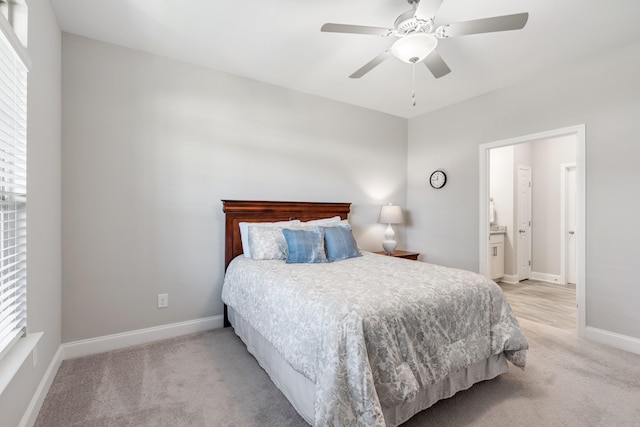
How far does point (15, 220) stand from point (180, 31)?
1.83 m

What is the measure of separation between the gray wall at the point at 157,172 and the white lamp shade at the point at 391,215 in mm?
1074

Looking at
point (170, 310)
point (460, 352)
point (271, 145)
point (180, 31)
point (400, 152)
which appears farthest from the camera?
point (400, 152)

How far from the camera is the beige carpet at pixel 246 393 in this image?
1.70 metres

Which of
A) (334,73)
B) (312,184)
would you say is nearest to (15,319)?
(312,184)

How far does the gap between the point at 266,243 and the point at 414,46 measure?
6.46 ft

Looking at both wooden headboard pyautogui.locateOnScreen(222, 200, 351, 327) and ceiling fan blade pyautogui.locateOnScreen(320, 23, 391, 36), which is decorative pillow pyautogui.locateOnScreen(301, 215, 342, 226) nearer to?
wooden headboard pyautogui.locateOnScreen(222, 200, 351, 327)

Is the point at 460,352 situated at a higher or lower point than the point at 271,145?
lower

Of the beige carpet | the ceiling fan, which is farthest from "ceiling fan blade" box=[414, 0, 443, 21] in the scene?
the beige carpet

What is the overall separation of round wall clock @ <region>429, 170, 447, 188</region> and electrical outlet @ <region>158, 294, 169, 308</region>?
366 centimetres

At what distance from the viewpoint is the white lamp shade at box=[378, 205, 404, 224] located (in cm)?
402

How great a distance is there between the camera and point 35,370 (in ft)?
5.62

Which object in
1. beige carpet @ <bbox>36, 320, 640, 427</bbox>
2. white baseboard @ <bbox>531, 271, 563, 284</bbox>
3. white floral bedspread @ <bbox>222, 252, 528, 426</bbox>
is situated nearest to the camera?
white floral bedspread @ <bbox>222, 252, 528, 426</bbox>

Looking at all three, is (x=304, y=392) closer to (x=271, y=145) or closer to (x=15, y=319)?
(x=15, y=319)

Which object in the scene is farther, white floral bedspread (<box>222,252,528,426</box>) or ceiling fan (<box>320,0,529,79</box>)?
ceiling fan (<box>320,0,529,79</box>)
